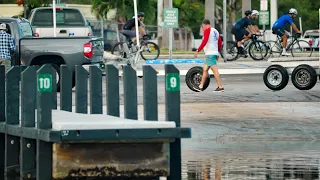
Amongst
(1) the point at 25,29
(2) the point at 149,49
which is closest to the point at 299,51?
(2) the point at 149,49

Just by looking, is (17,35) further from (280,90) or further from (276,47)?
(276,47)

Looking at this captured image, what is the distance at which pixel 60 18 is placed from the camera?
34094 mm

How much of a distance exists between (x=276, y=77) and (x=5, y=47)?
560cm

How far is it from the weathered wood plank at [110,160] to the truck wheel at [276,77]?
41.3ft

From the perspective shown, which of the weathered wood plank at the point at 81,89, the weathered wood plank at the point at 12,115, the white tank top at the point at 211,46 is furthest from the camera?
the white tank top at the point at 211,46

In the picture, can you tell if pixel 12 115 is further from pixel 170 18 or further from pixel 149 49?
pixel 170 18

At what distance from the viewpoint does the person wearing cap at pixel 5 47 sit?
72.6 feet

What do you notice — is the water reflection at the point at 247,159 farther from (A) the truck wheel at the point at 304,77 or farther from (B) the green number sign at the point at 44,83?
(A) the truck wheel at the point at 304,77

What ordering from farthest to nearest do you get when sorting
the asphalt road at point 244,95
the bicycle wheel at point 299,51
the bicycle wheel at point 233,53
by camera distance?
the bicycle wheel at point 299,51 → the bicycle wheel at point 233,53 → the asphalt road at point 244,95

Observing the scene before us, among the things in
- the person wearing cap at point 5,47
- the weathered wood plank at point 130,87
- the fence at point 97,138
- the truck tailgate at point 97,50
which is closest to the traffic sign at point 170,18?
the truck tailgate at point 97,50

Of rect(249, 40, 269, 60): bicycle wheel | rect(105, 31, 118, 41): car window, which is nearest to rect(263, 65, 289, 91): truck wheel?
rect(249, 40, 269, 60): bicycle wheel

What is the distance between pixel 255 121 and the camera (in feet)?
55.7

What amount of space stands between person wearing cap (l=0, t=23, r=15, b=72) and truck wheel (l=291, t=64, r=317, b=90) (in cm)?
580

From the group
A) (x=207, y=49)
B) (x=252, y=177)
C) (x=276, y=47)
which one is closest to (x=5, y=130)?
(x=252, y=177)
